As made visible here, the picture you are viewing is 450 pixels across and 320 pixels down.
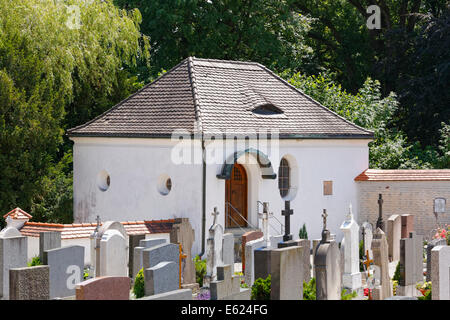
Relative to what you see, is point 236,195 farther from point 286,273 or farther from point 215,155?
point 286,273

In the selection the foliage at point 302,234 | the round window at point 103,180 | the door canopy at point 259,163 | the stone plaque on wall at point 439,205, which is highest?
the door canopy at point 259,163

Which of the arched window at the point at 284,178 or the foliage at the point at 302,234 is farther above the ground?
the arched window at the point at 284,178

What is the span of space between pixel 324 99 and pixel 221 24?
6455 millimetres

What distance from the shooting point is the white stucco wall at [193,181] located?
23.4 metres

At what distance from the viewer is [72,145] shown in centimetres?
2869

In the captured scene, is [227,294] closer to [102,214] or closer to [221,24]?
[102,214]

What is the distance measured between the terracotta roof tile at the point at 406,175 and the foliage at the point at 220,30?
404 inches

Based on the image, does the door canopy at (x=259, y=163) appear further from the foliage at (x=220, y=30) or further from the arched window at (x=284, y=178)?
the foliage at (x=220, y=30)

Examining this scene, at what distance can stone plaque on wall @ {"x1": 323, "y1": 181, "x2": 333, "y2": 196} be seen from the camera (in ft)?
84.9

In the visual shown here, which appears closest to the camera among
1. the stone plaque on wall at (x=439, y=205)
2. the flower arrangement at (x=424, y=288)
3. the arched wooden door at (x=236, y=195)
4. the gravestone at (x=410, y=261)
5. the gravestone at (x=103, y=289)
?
the gravestone at (x=103, y=289)

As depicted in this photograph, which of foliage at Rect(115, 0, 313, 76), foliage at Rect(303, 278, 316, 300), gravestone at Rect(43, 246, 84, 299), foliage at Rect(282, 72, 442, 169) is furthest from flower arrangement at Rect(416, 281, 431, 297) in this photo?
foliage at Rect(115, 0, 313, 76)

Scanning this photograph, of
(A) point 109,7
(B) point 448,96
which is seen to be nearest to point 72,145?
(A) point 109,7

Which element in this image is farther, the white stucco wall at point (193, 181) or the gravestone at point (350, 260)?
the white stucco wall at point (193, 181)

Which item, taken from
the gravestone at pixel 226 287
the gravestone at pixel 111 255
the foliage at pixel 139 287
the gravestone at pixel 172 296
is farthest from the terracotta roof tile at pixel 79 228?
the gravestone at pixel 172 296
